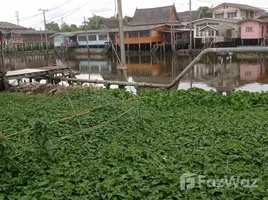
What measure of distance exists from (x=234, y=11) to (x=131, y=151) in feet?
154

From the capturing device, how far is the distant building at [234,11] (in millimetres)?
47344

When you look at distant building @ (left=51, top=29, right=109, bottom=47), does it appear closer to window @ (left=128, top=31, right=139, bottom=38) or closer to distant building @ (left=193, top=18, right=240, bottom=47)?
window @ (left=128, top=31, right=139, bottom=38)

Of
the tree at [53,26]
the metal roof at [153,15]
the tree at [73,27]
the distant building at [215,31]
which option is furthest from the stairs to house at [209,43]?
the tree at [53,26]

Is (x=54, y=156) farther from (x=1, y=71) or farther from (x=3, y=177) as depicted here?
(x=1, y=71)

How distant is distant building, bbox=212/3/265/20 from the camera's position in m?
47.3

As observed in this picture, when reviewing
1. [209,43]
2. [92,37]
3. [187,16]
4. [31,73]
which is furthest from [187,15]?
[31,73]

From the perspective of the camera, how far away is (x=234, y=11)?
1881 inches

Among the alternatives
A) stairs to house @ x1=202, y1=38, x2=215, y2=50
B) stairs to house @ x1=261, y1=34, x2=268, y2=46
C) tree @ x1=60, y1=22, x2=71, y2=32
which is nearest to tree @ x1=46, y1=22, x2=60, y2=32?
tree @ x1=60, y1=22, x2=71, y2=32

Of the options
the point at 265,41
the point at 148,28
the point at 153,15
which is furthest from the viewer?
the point at 153,15

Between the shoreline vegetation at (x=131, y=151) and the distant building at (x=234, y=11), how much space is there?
41.8 metres

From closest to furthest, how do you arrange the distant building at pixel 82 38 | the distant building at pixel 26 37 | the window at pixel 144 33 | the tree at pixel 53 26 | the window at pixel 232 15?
the window at pixel 144 33 < the window at pixel 232 15 < the distant building at pixel 82 38 < the distant building at pixel 26 37 < the tree at pixel 53 26

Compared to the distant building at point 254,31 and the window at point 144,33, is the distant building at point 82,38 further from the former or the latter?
the distant building at point 254,31

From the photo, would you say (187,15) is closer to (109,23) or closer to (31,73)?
(109,23)

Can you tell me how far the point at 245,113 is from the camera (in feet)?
28.7
